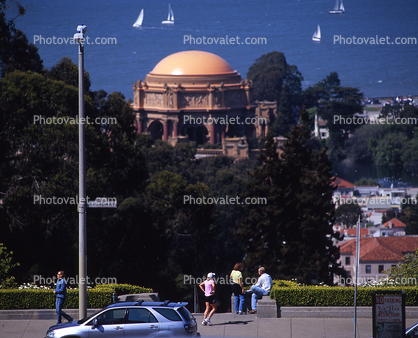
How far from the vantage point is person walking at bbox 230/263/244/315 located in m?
23.8

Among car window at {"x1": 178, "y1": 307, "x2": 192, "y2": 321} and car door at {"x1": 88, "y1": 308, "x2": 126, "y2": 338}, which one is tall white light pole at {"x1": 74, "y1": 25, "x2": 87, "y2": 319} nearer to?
car door at {"x1": 88, "y1": 308, "x2": 126, "y2": 338}

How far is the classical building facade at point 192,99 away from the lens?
12950 centimetres

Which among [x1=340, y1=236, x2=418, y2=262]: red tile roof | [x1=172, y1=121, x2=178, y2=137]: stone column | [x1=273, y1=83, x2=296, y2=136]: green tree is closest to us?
[x1=340, y1=236, x2=418, y2=262]: red tile roof

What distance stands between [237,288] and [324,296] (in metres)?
2.56

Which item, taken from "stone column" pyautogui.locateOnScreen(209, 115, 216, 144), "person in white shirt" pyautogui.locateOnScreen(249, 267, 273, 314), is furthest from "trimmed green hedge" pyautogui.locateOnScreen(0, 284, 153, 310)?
"stone column" pyautogui.locateOnScreen(209, 115, 216, 144)

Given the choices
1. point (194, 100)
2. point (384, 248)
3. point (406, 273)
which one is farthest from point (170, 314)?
point (194, 100)

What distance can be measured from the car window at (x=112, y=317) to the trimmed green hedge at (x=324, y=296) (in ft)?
19.1

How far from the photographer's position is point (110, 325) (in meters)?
19.5

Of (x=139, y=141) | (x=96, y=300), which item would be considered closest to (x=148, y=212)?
(x=96, y=300)

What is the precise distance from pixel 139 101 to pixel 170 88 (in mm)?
6150

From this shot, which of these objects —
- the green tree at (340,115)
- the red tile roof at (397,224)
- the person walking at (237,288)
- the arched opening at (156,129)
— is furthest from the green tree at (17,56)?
the green tree at (340,115)

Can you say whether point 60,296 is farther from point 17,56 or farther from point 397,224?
point 397,224

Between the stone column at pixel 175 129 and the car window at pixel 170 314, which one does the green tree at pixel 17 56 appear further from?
the stone column at pixel 175 129

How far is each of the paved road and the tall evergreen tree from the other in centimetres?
1570
